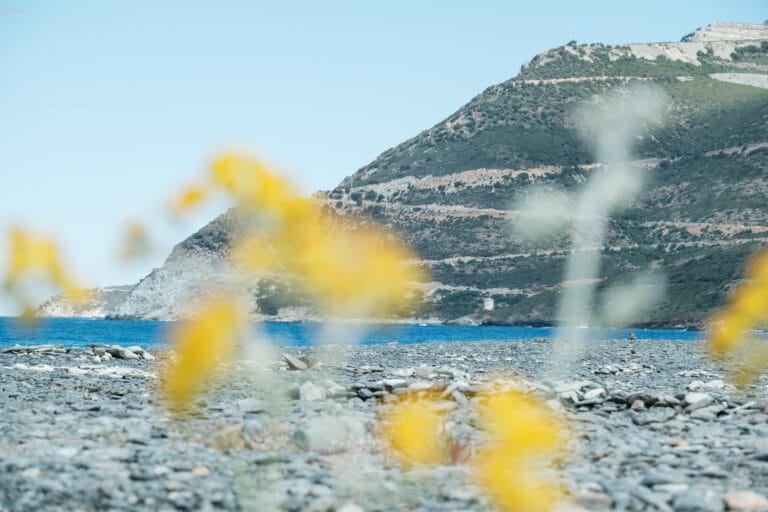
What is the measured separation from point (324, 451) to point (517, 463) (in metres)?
3.08

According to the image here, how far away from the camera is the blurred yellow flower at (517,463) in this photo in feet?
19.4

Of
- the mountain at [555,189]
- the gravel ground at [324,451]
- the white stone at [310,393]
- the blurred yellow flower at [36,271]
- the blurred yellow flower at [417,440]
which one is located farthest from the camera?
the mountain at [555,189]

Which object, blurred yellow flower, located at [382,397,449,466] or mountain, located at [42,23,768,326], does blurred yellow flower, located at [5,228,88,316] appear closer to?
blurred yellow flower, located at [382,397,449,466]

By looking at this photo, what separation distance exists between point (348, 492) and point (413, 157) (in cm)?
13049

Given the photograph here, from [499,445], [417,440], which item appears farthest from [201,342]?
[499,445]

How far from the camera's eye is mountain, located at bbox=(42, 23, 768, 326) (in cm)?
10400

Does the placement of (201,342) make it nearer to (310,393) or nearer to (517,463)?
(517,463)

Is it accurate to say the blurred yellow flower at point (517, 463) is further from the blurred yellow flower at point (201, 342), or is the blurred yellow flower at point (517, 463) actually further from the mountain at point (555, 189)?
the mountain at point (555, 189)

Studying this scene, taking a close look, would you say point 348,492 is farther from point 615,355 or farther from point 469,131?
point 469,131

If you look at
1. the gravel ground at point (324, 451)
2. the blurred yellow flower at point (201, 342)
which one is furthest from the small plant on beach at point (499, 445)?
the blurred yellow flower at point (201, 342)

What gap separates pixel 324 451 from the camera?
9.39m

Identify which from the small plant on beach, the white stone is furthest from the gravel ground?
the small plant on beach

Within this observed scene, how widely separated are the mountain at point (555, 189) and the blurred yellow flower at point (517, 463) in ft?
268

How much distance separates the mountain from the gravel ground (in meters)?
77.1
